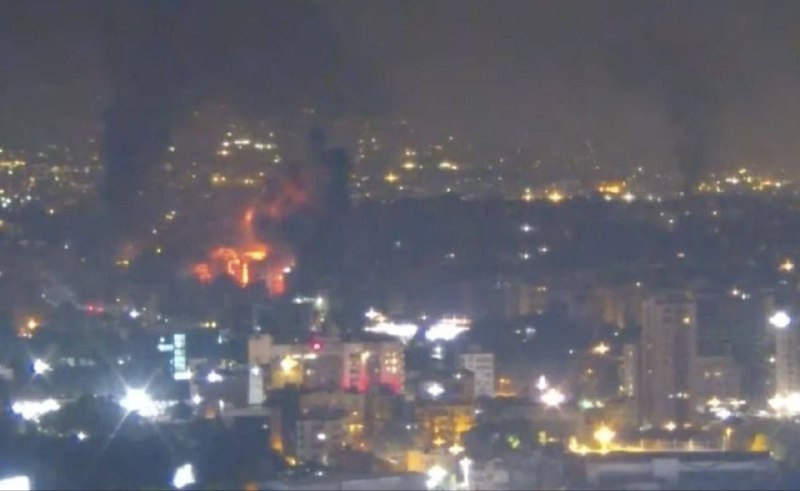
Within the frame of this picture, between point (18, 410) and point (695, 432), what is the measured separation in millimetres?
2507

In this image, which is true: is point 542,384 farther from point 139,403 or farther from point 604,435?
point 139,403

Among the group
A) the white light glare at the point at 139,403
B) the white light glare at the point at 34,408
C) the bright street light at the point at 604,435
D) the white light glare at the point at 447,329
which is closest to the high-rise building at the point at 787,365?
the bright street light at the point at 604,435

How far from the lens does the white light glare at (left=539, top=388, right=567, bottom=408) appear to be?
8.79 m

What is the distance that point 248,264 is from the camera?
549 inches

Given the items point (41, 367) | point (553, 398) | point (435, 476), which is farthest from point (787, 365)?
point (435, 476)

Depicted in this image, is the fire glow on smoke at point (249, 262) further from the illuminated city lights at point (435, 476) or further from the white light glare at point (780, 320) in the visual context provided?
the illuminated city lights at point (435, 476)

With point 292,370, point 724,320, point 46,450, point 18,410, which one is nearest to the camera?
point 46,450

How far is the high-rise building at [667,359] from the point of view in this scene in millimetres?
9250

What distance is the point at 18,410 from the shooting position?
8.52 m

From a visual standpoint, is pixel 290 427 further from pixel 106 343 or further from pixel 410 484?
pixel 106 343

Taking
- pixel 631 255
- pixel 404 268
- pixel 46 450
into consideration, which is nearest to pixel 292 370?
pixel 46 450

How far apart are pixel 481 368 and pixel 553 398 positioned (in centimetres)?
81

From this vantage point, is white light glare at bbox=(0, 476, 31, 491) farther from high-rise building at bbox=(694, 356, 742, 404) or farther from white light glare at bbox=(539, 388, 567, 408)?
high-rise building at bbox=(694, 356, 742, 404)

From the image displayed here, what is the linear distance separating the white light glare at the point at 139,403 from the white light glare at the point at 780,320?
300 centimetres
